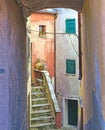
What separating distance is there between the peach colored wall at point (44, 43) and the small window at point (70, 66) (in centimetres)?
101

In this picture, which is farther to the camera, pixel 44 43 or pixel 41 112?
pixel 44 43

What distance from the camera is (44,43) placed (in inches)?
690

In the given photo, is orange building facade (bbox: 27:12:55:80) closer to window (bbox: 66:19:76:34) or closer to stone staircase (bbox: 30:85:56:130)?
window (bbox: 66:19:76:34)

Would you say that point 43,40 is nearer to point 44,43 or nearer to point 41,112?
point 44,43

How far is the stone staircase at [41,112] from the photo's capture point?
13.3 meters

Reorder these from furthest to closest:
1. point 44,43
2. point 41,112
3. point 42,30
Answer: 1. point 42,30
2. point 44,43
3. point 41,112

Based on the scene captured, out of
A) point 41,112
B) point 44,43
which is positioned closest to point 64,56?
point 44,43

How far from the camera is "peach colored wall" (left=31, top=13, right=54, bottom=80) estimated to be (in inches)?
680

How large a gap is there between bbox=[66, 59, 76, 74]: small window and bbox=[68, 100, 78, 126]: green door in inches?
66.5

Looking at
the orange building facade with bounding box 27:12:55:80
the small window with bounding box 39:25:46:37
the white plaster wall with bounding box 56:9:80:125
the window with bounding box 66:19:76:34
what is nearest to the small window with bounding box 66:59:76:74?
the white plaster wall with bounding box 56:9:80:125

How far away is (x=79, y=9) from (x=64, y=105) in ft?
33.9

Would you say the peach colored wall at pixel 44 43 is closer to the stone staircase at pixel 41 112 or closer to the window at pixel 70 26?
the window at pixel 70 26

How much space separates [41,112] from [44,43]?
5.01 meters

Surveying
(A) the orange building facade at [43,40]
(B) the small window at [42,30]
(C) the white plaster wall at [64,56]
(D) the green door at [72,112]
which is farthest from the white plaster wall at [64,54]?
(B) the small window at [42,30]
